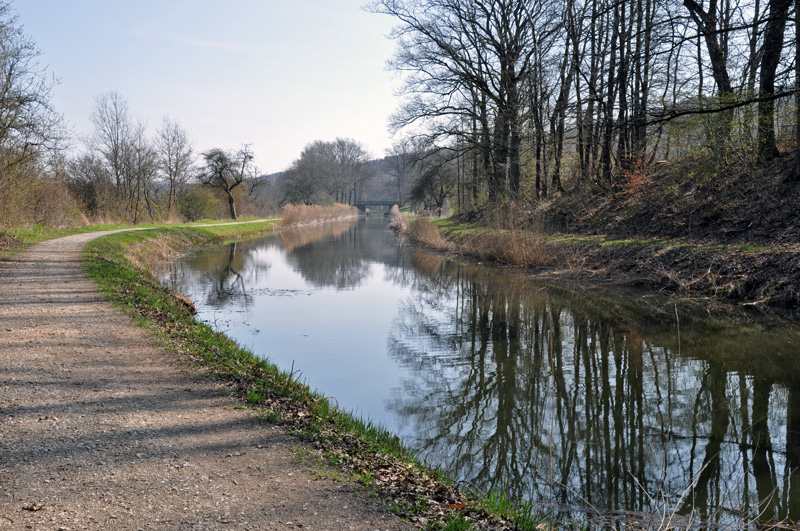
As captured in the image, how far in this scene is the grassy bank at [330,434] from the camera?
324 centimetres

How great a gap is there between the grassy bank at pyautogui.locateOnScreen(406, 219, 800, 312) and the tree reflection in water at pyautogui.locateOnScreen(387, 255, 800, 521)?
1.85 m

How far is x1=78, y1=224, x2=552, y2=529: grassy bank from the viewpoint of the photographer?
3240mm

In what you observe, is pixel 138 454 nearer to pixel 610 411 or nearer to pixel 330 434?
pixel 330 434

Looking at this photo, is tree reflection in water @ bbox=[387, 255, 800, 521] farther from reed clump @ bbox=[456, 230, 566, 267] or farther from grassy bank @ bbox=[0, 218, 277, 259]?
grassy bank @ bbox=[0, 218, 277, 259]

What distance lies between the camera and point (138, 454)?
3695mm

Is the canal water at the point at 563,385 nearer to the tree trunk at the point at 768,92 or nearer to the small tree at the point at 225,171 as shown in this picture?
the tree trunk at the point at 768,92

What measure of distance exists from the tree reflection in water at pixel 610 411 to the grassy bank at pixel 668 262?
185cm

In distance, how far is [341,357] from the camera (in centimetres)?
798

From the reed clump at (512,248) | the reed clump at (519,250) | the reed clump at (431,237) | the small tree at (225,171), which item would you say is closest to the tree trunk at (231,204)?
the small tree at (225,171)

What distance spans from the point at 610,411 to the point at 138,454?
4538 millimetres

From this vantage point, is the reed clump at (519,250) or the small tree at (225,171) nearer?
the reed clump at (519,250)

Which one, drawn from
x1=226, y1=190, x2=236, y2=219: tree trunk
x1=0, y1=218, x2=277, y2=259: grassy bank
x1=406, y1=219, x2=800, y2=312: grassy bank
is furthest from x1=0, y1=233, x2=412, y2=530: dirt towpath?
x1=226, y1=190, x2=236, y2=219: tree trunk

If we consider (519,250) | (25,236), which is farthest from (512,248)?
(25,236)

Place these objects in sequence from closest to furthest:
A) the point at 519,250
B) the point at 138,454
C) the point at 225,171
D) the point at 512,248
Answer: the point at 138,454 → the point at 519,250 → the point at 512,248 → the point at 225,171
